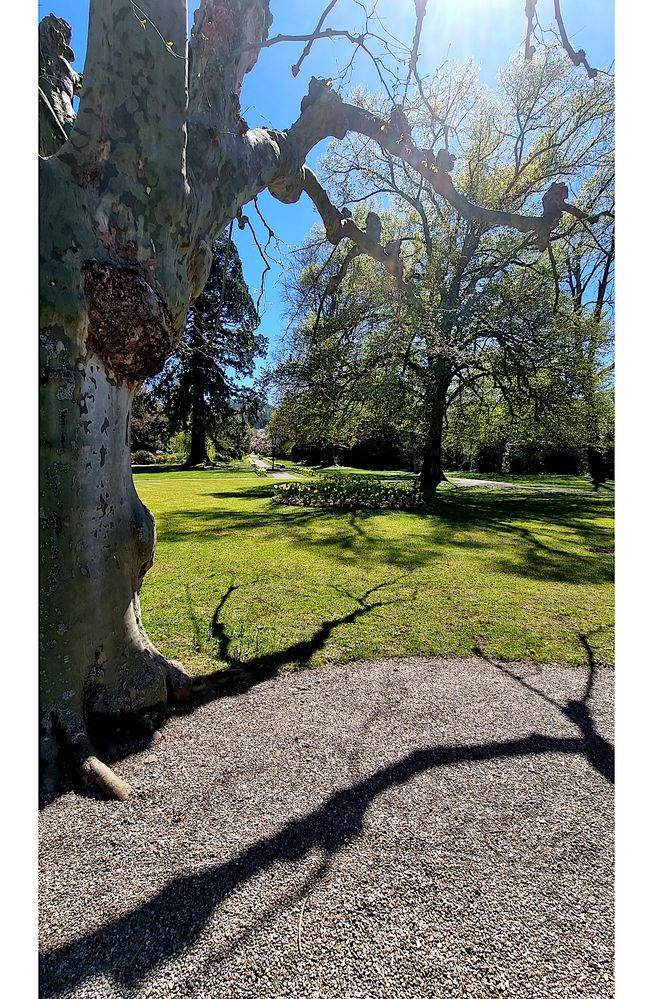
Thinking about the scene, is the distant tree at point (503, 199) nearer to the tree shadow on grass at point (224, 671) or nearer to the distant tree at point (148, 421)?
the tree shadow on grass at point (224, 671)

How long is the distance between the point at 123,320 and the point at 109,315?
7 centimetres

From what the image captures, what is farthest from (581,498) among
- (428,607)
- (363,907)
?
(363,907)

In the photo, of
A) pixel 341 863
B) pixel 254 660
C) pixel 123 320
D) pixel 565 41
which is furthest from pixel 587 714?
pixel 565 41

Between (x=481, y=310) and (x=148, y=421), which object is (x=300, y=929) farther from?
(x=148, y=421)

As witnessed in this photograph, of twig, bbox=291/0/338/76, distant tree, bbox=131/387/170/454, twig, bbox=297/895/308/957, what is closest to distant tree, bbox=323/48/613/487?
twig, bbox=291/0/338/76

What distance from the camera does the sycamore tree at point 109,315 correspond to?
216 centimetres

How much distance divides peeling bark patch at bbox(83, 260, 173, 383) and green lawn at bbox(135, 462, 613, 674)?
251cm

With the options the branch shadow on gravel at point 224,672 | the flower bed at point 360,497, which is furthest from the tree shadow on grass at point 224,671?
the flower bed at point 360,497

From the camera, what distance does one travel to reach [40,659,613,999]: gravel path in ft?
4.51

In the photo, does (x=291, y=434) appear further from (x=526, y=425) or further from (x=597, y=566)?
(x=597, y=566)

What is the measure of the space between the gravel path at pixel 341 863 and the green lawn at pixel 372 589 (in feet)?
3.73

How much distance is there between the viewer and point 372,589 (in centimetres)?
562

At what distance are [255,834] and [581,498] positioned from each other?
19.9 meters
